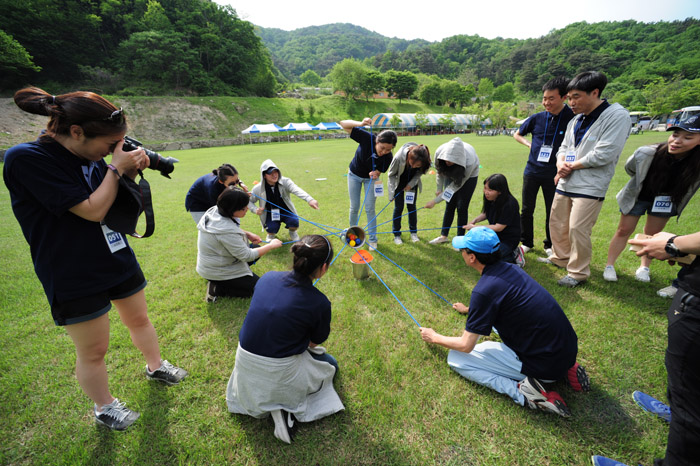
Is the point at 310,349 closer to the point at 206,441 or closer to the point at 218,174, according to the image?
the point at 206,441

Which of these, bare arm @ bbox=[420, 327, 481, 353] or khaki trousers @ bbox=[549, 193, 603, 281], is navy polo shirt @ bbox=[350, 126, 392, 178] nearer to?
khaki trousers @ bbox=[549, 193, 603, 281]

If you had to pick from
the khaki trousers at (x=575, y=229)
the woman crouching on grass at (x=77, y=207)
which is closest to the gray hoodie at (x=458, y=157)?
the khaki trousers at (x=575, y=229)

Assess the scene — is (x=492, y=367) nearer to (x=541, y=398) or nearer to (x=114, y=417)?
(x=541, y=398)

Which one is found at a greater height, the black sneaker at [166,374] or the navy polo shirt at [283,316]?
the navy polo shirt at [283,316]

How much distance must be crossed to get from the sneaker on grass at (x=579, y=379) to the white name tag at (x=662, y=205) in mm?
2606

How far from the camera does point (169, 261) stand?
4910mm

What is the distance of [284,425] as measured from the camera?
6.82 ft

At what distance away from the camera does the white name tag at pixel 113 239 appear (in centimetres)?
183

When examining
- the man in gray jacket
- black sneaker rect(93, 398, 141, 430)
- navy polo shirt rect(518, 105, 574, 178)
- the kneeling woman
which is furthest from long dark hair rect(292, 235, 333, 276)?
navy polo shirt rect(518, 105, 574, 178)

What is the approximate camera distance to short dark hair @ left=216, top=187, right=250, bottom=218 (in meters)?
3.17

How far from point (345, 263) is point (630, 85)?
89.6m

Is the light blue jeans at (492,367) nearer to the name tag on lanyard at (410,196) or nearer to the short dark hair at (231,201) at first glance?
the short dark hair at (231,201)

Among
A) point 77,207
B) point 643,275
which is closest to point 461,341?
point 77,207

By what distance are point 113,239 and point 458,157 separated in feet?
14.2
